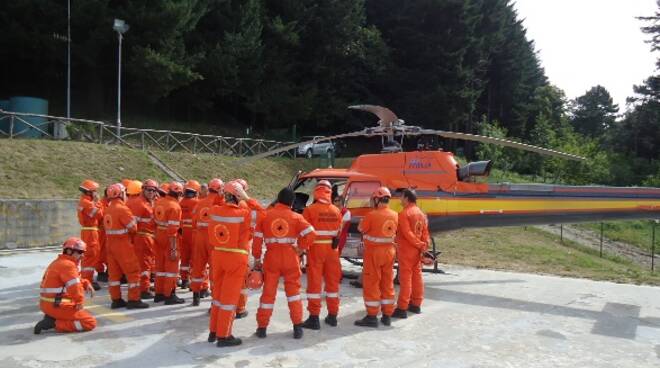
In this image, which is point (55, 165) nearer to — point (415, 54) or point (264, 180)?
point (264, 180)

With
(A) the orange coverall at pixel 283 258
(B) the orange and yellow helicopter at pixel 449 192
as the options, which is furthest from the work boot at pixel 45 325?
(B) the orange and yellow helicopter at pixel 449 192

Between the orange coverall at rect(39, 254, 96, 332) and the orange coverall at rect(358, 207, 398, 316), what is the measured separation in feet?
12.0

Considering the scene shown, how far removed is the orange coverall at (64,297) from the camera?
253 inches

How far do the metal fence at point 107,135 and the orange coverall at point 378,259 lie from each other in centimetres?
1606

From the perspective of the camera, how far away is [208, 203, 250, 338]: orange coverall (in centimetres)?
603

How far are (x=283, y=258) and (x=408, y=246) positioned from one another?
2.03m

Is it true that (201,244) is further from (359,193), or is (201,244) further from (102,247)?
(359,193)

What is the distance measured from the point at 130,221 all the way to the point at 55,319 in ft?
5.41

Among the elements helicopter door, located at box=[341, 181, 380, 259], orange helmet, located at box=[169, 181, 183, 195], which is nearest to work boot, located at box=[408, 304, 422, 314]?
helicopter door, located at box=[341, 181, 380, 259]

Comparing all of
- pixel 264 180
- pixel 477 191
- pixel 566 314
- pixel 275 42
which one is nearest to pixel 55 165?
pixel 264 180

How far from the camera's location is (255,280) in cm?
646

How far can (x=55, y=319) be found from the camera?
650 centimetres

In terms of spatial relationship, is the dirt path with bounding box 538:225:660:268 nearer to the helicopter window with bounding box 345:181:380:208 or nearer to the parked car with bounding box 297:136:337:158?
the parked car with bounding box 297:136:337:158

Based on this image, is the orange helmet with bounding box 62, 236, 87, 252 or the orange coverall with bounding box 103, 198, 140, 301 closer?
the orange helmet with bounding box 62, 236, 87, 252
